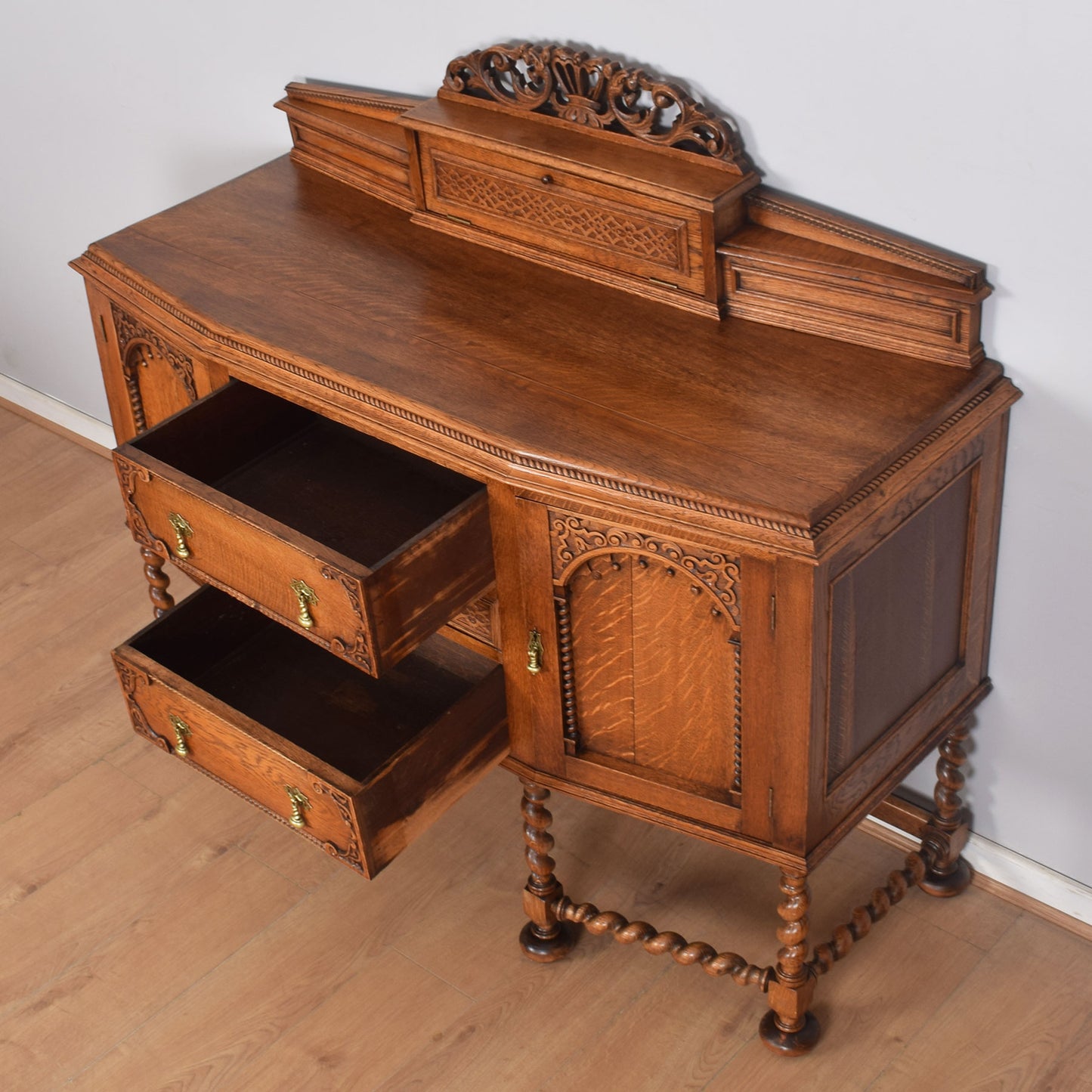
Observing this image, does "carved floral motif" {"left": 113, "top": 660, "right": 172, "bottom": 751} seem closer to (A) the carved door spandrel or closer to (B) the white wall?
(A) the carved door spandrel

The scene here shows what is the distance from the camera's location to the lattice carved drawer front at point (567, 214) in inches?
62.9

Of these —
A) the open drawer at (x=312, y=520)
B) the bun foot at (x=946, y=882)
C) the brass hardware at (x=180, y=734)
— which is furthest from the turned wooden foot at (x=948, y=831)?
the brass hardware at (x=180, y=734)

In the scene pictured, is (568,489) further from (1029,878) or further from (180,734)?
(1029,878)

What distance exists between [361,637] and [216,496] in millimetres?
229

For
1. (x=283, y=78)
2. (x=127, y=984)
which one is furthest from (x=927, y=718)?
(x=283, y=78)

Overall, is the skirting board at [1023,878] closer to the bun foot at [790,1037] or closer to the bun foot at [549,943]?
the bun foot at [790,1037]

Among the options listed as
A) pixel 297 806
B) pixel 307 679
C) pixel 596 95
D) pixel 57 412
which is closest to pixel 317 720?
pixel 307 679

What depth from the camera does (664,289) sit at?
1.63 metres

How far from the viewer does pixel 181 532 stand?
1.61 meters

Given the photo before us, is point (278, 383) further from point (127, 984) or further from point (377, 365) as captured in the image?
point (127, 984)

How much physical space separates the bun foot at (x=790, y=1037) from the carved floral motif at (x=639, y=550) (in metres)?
0.62

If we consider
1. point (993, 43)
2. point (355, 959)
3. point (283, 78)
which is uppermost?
point (993, 43)

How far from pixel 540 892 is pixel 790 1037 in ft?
1.13

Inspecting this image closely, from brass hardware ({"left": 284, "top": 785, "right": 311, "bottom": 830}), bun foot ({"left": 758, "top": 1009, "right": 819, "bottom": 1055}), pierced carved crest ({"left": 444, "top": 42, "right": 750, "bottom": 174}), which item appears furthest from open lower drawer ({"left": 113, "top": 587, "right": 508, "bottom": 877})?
pierced carved crest ({"left": 444, "top": 42, "right": 750, "bottom": 174})
